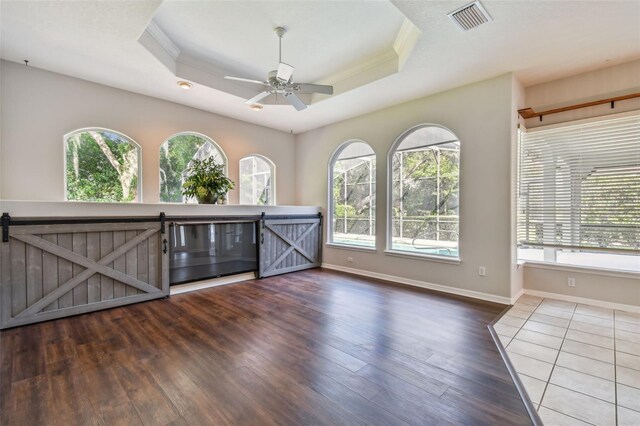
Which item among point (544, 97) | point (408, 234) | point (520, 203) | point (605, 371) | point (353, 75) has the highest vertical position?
point (353, 75)

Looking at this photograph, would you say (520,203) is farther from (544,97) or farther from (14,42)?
(14,42)

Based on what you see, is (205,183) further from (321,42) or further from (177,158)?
(321,42)

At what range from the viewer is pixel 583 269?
3.80 metres

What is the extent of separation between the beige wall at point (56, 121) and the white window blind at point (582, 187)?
5405 mm

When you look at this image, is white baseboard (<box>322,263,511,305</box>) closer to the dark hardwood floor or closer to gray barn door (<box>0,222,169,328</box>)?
the dark hardwood floor

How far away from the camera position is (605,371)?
224cm

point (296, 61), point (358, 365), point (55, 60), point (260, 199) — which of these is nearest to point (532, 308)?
point (358, 365)

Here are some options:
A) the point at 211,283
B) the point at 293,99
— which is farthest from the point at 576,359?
the point at 211,283

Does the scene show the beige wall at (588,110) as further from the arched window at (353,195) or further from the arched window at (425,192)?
the arched window at (353,195)

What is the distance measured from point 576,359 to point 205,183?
4943mm

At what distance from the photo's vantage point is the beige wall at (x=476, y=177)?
3.87m

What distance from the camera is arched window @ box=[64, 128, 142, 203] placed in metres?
4.03

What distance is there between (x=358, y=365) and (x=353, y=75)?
380cm

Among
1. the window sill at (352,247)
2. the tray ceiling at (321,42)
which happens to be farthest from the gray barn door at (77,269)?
the window sill at (352,247)
